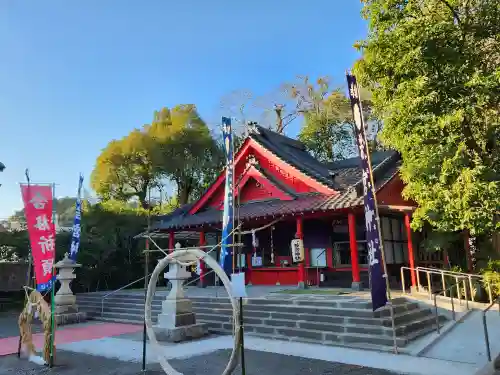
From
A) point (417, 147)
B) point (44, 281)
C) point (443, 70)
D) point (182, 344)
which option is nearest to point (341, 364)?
point (182, 344)

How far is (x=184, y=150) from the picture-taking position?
1280 inches

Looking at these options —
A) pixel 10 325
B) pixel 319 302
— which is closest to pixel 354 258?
pixel 319 302

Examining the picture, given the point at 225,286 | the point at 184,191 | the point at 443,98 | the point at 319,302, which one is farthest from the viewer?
the point at 184,191

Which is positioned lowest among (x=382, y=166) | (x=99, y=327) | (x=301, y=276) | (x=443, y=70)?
(x=99, y=327)

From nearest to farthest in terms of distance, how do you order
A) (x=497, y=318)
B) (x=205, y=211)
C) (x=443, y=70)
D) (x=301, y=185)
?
(x=497, y=318)
(x=443, y=70)
(x=301, y=185)
(x=205, y=211)

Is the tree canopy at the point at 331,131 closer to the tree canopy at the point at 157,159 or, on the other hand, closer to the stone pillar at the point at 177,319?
the tree canopy at the point at 157,159

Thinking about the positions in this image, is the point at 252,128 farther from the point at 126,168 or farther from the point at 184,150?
the point at 126,168

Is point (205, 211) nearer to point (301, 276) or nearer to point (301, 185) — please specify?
point (301, 185)

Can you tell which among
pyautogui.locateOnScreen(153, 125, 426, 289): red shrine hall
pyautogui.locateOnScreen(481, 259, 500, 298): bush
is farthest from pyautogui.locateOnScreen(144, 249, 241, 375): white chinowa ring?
pyautogui.locateOnScreen(481, 259, 500, 298): bush

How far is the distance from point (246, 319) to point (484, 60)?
11390 mm

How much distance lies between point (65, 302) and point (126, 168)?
1920 cm

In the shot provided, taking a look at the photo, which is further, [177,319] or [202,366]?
[177,319]

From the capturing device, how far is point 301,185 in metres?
16.6

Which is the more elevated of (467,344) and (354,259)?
(354,259)
